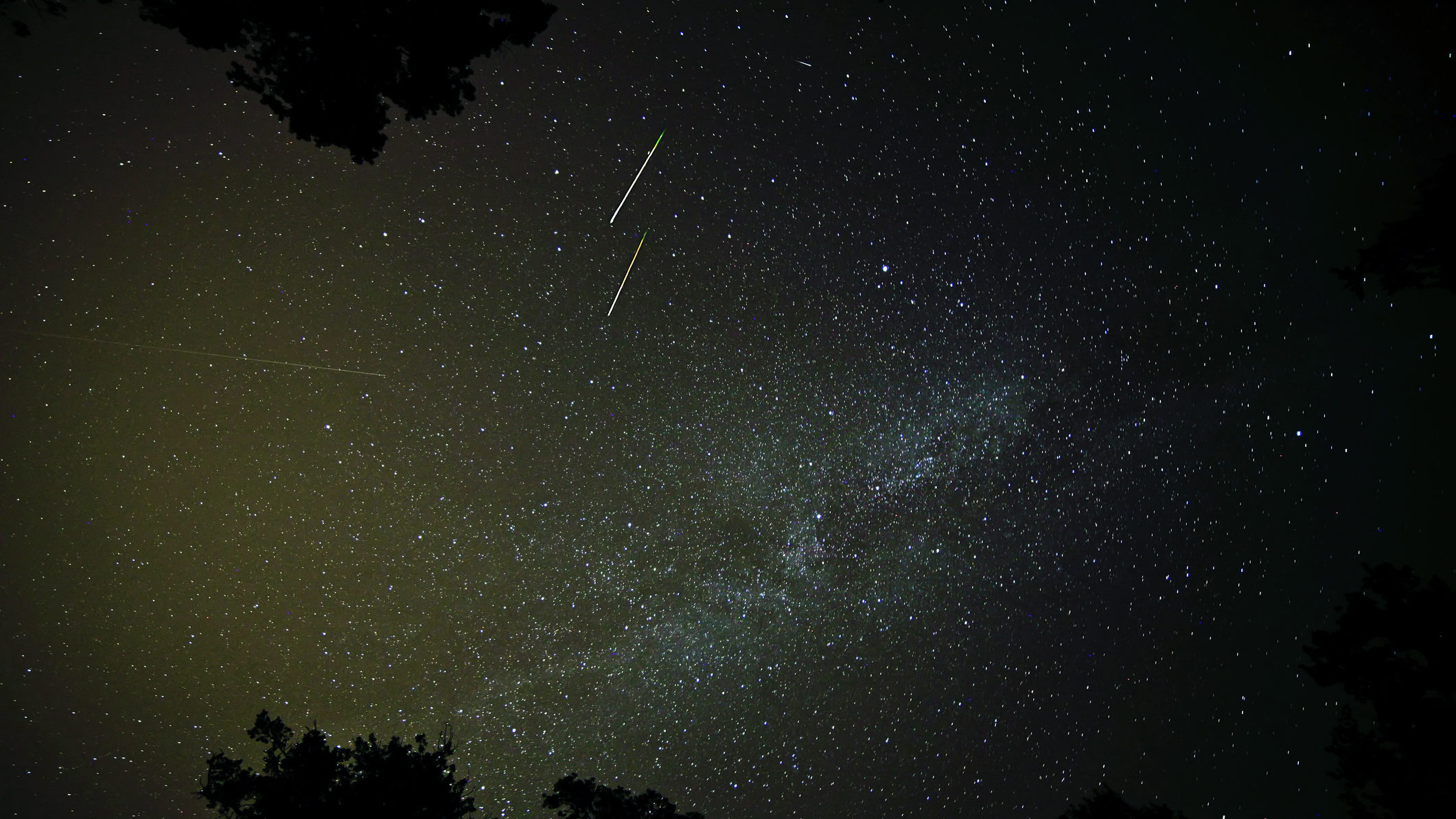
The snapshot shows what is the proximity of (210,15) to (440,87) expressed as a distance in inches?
45.2

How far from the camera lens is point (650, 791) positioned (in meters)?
7.80

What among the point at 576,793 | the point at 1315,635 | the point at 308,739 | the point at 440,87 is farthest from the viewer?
the point at 576,793

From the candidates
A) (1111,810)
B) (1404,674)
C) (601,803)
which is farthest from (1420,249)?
(601,803)

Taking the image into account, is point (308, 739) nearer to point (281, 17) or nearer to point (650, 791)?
point (650, 791)

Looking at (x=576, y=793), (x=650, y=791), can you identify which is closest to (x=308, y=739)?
(x=576, y=793)

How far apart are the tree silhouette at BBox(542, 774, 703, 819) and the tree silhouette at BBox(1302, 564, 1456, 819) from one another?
23.6 feet

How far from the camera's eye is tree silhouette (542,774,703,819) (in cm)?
730

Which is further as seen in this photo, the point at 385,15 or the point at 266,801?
the point at 266,801

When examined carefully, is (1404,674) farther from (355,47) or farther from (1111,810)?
(355,47)

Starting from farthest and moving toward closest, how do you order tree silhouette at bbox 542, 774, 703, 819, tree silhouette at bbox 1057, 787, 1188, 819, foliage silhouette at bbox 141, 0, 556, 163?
tree silhouette at bbox 542, 774, 703, 819 → tree silhouette at bbox 1057, 787, 1188, 819 → foliage silhouette at bbox 141, 0, 556, 163

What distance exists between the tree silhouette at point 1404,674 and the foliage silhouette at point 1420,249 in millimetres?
2116

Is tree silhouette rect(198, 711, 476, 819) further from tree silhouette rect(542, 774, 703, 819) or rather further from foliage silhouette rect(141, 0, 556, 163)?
foliage silhouette rect(141, 0, 556, 163)

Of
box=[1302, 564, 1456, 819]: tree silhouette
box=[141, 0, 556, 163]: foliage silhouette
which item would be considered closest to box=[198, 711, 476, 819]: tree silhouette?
box=[141, 0, 556, 163]: foliage silhouette

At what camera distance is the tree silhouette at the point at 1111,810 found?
19.1 feet
